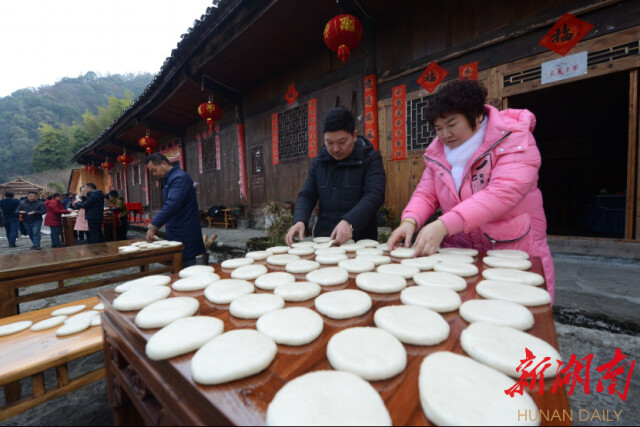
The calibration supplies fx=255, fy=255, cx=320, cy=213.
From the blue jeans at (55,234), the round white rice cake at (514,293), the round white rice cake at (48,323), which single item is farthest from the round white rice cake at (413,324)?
the blue jeans at (55,234)

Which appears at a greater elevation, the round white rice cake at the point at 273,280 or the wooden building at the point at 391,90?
the wooden building at the point at 391,90

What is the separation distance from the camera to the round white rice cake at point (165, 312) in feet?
2.46

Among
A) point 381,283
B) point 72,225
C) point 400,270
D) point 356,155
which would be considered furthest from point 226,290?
point 72,225

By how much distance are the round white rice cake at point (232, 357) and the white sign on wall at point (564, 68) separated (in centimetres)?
495

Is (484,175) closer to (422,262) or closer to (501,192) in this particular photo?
(501,192)

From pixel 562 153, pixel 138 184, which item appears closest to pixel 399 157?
pixel 562 153

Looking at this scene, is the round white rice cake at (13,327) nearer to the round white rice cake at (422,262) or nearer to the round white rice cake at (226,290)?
the round white rice cake at (226,290)

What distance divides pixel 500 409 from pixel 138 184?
19.2 metres

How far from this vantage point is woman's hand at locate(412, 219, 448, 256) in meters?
1.23

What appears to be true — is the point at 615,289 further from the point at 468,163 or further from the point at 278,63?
the point at 278,63

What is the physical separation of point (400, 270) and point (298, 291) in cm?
49

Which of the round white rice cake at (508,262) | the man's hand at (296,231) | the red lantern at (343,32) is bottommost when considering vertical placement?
the round white rice cake at (508,262)

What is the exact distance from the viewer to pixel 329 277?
1.06m

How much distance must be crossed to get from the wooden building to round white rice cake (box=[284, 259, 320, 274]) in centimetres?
285
